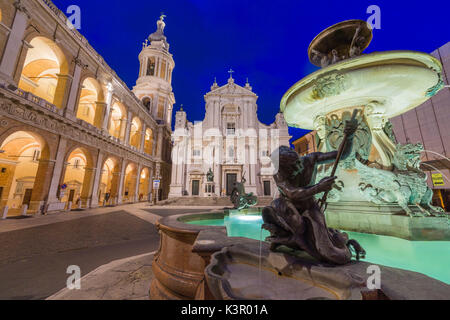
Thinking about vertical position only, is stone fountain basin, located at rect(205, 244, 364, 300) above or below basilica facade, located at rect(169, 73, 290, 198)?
below

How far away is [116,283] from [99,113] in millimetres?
16740

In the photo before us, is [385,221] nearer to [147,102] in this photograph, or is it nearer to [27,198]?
[27,198]

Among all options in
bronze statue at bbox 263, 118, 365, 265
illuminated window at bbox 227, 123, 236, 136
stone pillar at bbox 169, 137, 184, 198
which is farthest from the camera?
illuminated window at bbox 227, 123, 236, 136

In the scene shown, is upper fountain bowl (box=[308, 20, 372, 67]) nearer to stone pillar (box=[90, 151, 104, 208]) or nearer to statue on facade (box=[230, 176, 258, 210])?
statue on facade (box=[230, 176, 258, 210])

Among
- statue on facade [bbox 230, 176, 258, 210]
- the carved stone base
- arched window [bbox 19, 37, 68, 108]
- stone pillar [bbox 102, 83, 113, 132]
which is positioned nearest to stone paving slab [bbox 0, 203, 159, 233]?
statue on facade [bbox 230, 176, 258, 210]

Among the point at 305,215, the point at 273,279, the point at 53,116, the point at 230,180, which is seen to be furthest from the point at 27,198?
the point at 305,215

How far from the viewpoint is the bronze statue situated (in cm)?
143

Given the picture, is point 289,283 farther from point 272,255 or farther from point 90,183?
point 90,183

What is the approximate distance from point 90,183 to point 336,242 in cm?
1727

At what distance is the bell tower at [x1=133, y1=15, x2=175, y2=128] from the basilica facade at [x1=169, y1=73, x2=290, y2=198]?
13.5 feet

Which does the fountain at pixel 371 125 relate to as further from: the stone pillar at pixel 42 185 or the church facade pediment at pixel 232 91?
the church facade pediment at pixel 232 91

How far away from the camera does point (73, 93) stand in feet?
40.9
